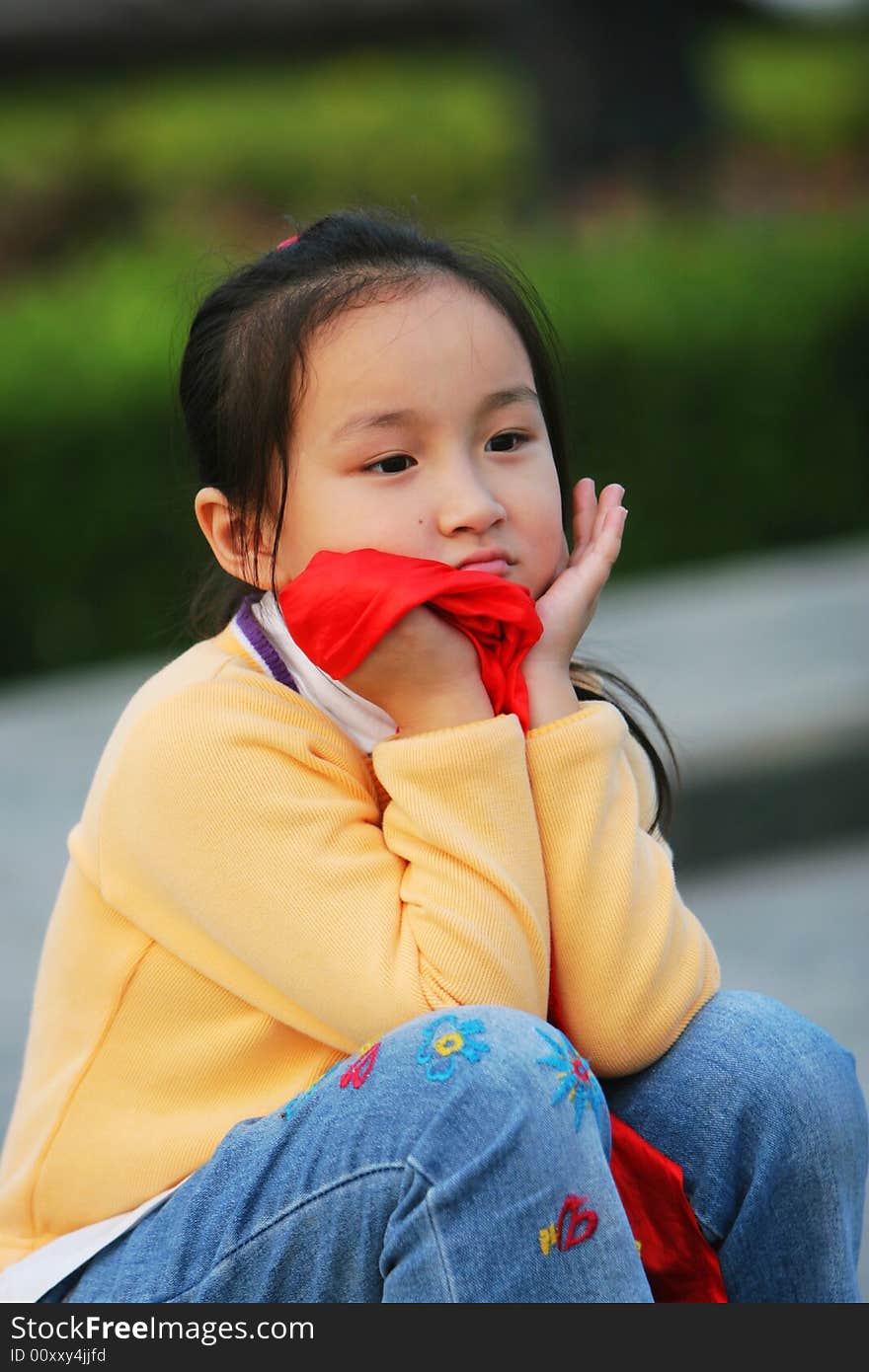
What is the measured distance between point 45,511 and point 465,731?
162 inches

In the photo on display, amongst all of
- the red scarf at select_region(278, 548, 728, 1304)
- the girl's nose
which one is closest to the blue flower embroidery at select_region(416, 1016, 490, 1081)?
the red scarf at select_region(278, 548, 728, 1304)

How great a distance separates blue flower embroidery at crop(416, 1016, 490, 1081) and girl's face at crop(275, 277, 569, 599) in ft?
1.50

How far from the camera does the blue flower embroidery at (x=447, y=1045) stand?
1.57 metres

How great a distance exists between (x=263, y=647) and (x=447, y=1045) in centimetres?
50

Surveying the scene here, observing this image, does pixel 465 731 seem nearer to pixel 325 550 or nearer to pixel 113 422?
pixel 325 550

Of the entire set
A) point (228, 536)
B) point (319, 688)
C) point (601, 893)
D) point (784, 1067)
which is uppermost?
point (228, 536)

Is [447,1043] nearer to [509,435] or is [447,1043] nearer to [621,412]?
[509,435]

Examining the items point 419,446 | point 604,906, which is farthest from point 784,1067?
point 419,446

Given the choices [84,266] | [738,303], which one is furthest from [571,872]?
[84,266]

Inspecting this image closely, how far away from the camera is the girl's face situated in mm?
1776

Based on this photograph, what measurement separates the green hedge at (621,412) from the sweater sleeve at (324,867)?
3743 mm

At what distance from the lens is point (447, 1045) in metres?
1.58

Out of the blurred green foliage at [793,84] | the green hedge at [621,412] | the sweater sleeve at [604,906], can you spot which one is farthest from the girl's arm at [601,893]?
the blurred green foliage at [793,84]

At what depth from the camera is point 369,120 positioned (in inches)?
467
